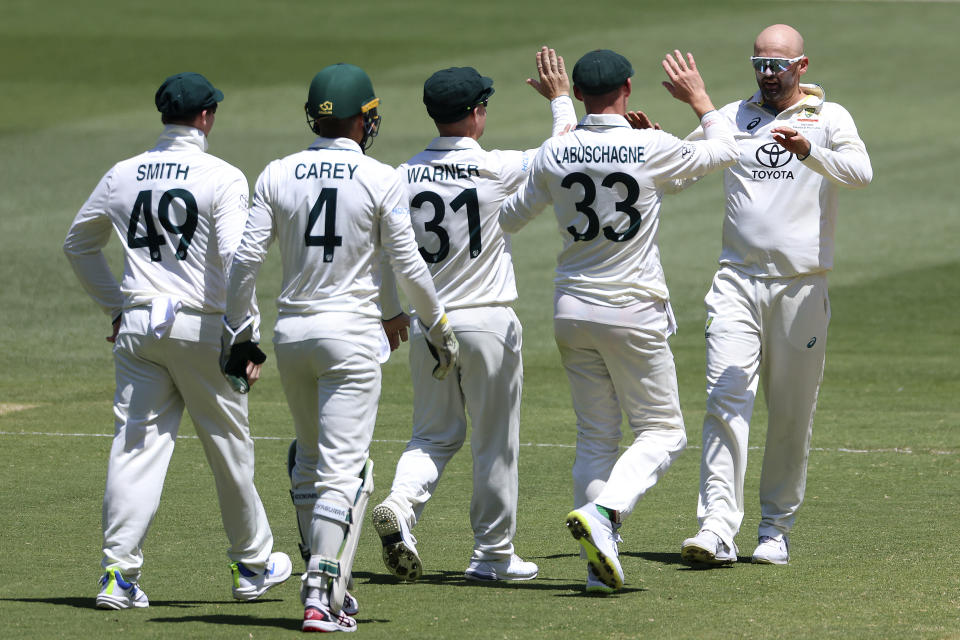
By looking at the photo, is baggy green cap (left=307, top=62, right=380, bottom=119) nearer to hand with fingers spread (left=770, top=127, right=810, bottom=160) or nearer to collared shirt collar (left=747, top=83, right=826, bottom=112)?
hand with fingers spread (left=770, top=127, right=810, bottom=160)

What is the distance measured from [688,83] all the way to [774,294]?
47.6 inches

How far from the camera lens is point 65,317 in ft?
57.0

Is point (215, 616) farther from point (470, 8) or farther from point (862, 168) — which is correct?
point (470, 8)

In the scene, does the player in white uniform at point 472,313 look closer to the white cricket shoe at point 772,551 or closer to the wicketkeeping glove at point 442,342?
the wicketkeeping glove at point 442,342

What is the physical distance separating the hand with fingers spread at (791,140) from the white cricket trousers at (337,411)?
2317mm

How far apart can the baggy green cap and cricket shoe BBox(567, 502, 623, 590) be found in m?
2.01

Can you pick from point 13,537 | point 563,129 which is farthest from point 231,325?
point 13,537

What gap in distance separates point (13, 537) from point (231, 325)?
262 centimetres

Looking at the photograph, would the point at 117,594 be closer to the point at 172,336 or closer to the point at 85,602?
the point at 85,602

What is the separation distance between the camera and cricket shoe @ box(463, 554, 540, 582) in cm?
707

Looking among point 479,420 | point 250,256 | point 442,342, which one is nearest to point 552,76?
point 479,420

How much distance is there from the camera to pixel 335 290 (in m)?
6.02

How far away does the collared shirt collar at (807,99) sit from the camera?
25.3ft

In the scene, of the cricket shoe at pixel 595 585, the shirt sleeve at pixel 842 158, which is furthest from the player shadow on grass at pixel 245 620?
the shirt sleeve at pixel 842 158
